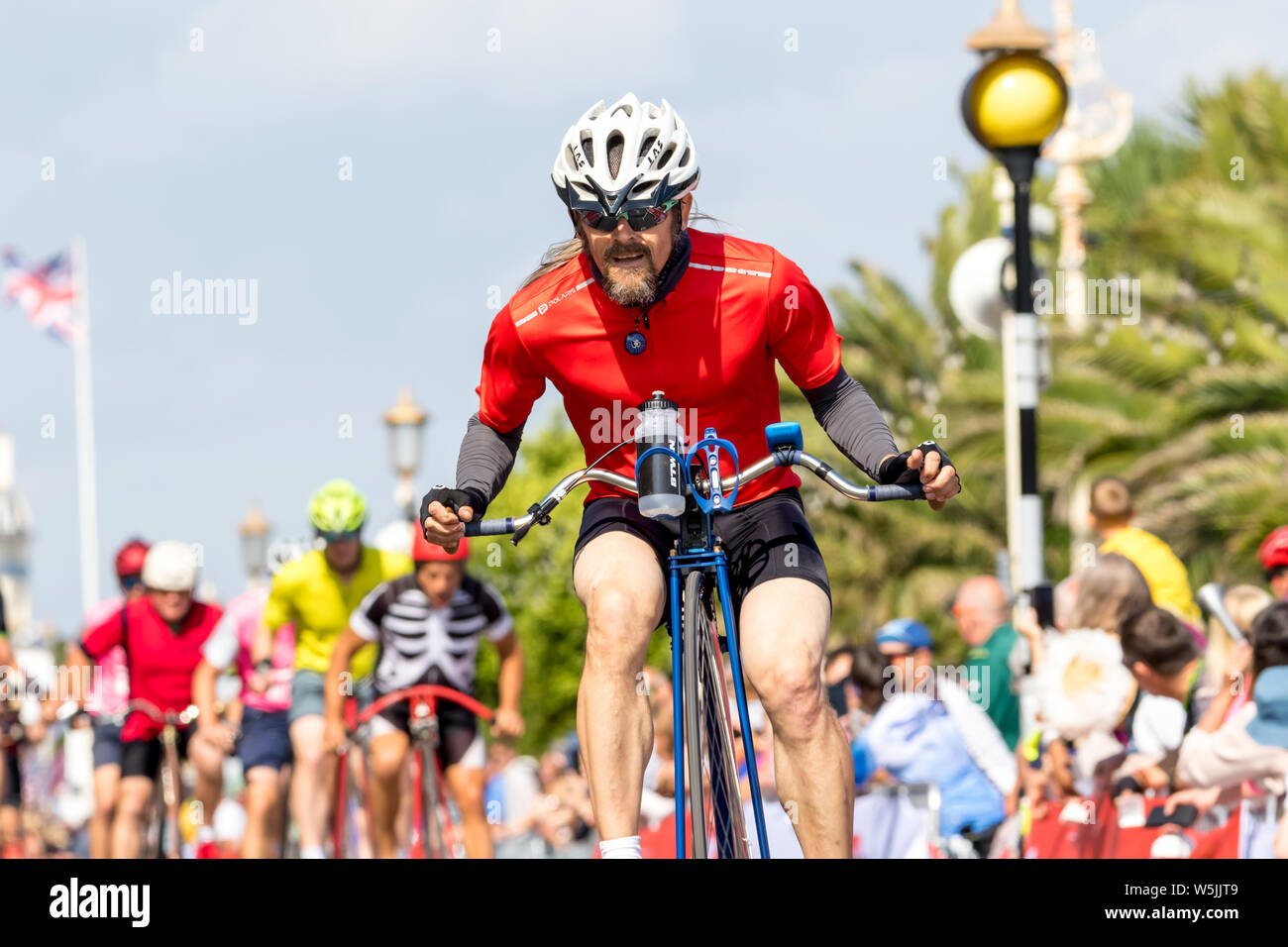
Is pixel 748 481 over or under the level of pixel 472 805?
over

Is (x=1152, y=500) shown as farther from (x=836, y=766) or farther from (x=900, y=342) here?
(x=836, y=766)

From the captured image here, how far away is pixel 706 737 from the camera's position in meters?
5.14

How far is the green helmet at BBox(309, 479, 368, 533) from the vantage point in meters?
10.6

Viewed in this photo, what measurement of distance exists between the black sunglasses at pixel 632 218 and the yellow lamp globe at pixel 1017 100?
205 inches

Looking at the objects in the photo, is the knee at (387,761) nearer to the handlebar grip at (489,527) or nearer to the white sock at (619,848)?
the handlebar grip at (489,527)

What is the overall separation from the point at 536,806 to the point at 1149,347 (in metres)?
10.3

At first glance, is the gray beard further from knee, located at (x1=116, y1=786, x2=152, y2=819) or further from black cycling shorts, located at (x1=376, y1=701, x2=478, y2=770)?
knee, located at (x1=116, y1=786, x2=152, y2=819)

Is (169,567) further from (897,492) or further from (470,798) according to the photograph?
(897,492)

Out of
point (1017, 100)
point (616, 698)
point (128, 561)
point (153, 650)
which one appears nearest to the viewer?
point (616, 698)

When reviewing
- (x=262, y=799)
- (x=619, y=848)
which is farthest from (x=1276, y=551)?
(x=262, y=799)

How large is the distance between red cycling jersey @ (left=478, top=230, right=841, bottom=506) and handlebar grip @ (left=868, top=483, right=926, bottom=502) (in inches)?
22.2
